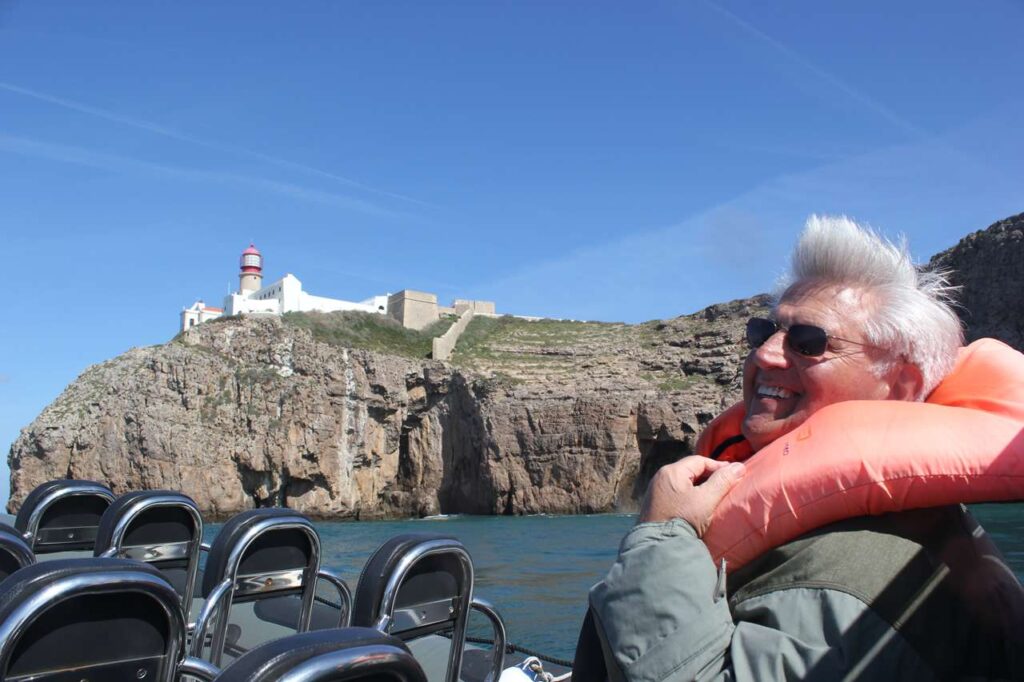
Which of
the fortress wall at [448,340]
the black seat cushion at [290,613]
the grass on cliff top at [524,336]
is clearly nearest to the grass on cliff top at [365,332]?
the fortress wall at [448,340]

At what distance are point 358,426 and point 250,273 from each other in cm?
3049

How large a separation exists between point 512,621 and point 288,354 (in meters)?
40.6

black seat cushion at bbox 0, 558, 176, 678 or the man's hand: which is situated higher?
the man's hand

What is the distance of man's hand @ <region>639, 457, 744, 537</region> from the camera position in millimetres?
1756

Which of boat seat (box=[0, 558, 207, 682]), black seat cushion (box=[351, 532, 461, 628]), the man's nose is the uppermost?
the man's nose

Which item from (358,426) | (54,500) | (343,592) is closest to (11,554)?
(343,592)

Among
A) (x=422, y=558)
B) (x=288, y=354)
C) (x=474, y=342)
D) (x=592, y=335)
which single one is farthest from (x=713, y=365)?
(x=422, y=558)

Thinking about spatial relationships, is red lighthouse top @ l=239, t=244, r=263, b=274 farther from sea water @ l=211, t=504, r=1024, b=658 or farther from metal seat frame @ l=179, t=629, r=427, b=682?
metal seat frame @ l=179, t=629, r=427, b=682

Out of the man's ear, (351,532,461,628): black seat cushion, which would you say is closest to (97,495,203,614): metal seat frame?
(351,532,461,628): black seat cushion

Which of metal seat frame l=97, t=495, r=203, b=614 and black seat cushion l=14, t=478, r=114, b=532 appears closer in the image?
metal seat frame l=97, t=495, r=203, b=614

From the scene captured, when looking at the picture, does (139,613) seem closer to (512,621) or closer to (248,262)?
(512,621)

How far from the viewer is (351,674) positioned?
1.48 metres

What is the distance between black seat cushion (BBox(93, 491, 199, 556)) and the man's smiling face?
3.72 metres

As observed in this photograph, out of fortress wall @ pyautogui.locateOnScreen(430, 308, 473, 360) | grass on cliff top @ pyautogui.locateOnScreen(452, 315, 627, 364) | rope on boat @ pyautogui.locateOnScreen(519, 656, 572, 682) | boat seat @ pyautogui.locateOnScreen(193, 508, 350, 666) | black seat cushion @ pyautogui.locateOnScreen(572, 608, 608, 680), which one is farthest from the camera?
grass on cliff top @ pyautogui.locateOnScreen(452, 315, 627, 364)
